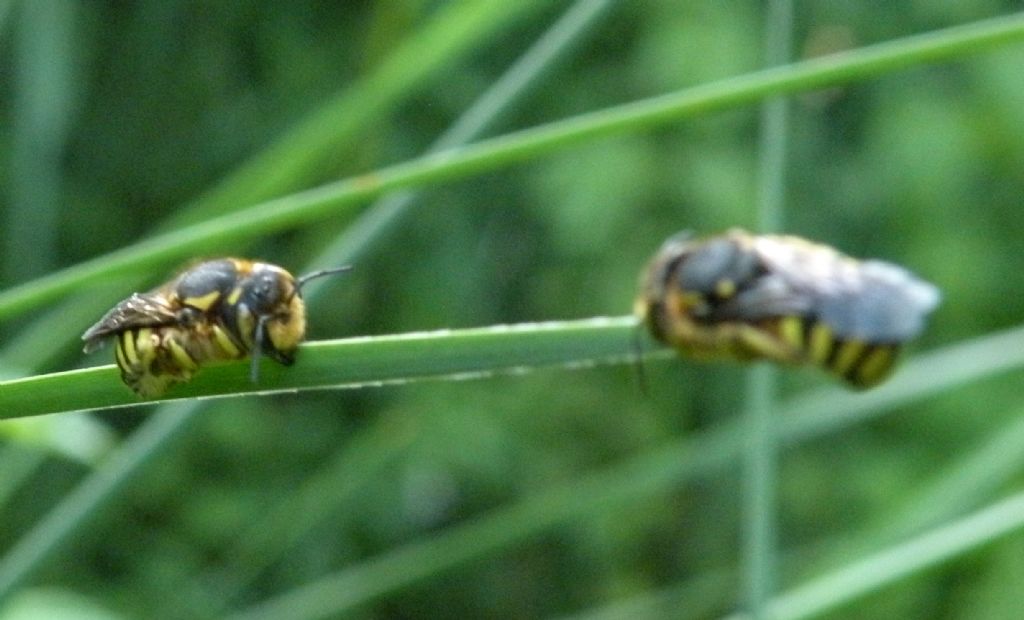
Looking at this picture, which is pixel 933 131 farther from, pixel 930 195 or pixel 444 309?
pixel 444 309

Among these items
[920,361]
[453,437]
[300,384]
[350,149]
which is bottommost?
[300,384]

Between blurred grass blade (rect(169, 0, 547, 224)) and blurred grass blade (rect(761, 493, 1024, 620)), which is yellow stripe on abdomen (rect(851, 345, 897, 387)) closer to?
blurred grass blade (rect(761, 493, 1024, 620))

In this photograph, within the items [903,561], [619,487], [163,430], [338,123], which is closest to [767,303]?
[903,561]

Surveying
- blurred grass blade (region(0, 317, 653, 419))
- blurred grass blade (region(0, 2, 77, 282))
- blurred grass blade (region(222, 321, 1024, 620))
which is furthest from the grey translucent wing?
blurred grass blade (region(0, 2, 77, 282))

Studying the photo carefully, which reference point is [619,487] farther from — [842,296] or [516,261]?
[516,261]

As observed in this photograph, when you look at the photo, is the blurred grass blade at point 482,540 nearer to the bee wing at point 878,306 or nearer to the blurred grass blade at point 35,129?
the blurred grass blade at point 35,129

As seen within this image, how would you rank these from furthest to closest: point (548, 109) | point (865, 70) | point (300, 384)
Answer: point (548, 109)
point (865, 70)
point (300, 384)

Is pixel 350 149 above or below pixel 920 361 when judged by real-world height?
above

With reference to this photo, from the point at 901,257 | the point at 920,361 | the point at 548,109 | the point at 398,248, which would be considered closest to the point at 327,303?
the point at 398,248
